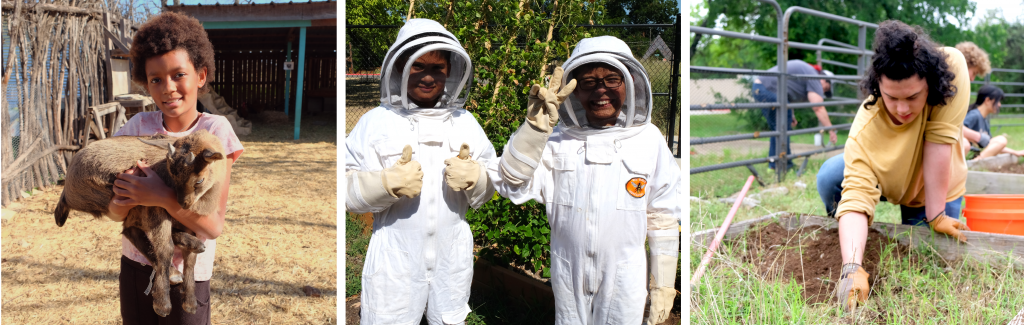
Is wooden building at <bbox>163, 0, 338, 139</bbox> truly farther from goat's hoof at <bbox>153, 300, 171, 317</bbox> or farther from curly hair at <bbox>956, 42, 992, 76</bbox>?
curly hair at <bbox>956, 42, 992, 76</bbox>

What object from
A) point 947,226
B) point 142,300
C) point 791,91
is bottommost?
point 142,300

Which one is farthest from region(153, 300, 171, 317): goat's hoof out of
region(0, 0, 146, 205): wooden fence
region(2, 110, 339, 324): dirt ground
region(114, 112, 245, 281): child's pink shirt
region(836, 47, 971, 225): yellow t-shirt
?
region(836, 47, 971, 225): yellow t-shirt

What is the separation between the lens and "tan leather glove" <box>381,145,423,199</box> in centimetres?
201

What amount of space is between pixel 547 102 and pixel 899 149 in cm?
262

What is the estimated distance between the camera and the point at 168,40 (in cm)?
213


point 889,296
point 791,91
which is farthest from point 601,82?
point 791,91

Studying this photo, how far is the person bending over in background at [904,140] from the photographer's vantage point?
323cm

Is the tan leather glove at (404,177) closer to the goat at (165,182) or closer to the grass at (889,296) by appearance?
the goat at (165,182)

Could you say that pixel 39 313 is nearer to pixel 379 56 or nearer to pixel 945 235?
pixel 379 56

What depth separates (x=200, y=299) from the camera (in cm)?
236

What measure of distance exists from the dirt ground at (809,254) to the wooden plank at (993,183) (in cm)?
331

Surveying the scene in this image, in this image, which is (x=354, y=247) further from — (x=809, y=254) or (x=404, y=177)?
(x=809, y=254)

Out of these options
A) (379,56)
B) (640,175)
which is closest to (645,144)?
(640,175)

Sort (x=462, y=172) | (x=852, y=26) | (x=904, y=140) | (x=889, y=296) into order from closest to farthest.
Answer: (x=462, y=172), (x=889, y=296), (x=904, y=140), (x=852, y=26)
